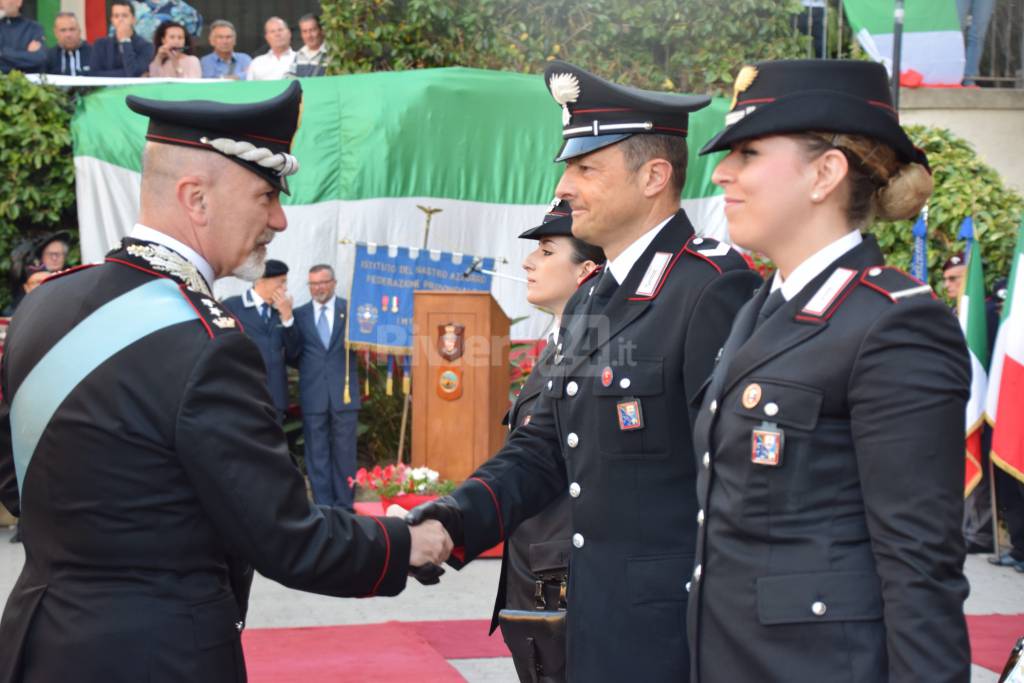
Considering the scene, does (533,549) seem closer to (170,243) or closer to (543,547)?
(543,547)

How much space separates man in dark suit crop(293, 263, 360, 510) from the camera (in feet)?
32.7

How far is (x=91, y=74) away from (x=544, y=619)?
9.28 metres

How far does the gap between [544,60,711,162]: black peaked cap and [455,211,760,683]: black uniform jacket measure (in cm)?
25

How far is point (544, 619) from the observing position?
3.44 meters

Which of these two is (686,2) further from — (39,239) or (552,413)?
(552,413)

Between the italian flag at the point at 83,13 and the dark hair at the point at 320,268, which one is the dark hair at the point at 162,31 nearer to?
the italian flag at the point at 83,13

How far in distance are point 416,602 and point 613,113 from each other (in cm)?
445

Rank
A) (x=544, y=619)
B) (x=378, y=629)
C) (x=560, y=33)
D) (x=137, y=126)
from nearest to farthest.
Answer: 1. (x=544, y=619)
2. (x=378, y=629)
3. (x=137, y=126)
4. (x=560, y=33)

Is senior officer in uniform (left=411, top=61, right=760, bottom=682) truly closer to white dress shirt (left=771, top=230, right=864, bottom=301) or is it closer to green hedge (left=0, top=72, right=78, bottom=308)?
white dress shirt (left=771, top=230, right=864, bottom=301)

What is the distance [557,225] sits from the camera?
4.70m

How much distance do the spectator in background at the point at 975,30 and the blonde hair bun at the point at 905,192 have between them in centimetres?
1009

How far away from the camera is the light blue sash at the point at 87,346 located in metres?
2.60

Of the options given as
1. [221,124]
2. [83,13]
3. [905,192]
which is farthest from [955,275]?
[83,13]

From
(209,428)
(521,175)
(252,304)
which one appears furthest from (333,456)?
(209,428)
